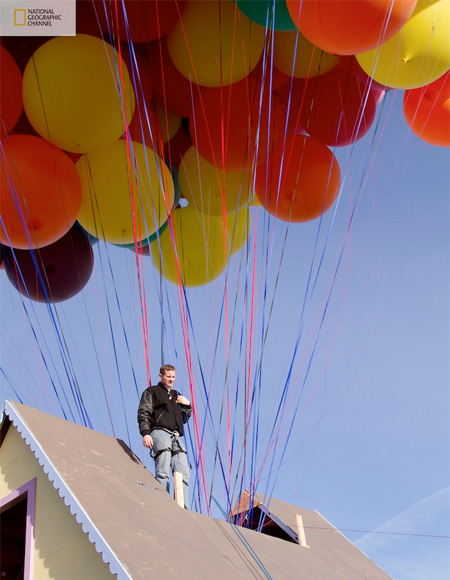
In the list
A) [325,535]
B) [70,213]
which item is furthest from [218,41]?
[325,535]

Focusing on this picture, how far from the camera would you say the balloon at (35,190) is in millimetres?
5270

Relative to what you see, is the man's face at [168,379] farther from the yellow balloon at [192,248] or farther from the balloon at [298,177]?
the balloon at [298,177]

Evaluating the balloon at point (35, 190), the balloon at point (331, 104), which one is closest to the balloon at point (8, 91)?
the balloon at point (35, 190)

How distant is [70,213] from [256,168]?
1600 millimetres

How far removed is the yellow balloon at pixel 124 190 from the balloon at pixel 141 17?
827mm

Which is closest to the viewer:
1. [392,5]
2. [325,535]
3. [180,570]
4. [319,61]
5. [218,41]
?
[180,570]

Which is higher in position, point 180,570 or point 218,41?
point 218,41

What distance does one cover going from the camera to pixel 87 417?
18.6 ft

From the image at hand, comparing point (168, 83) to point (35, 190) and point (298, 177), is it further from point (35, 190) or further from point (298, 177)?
point (35, 190)

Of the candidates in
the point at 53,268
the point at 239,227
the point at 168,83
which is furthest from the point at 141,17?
the point at 53,268

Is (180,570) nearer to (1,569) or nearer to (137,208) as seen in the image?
(1,569)

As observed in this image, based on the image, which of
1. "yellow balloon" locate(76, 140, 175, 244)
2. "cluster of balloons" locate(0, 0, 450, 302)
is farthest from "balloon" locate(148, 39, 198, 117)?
"yellow balloon" locate(76, 140, 175, 244)

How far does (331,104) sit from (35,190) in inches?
99.2

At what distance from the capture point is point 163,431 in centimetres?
484
